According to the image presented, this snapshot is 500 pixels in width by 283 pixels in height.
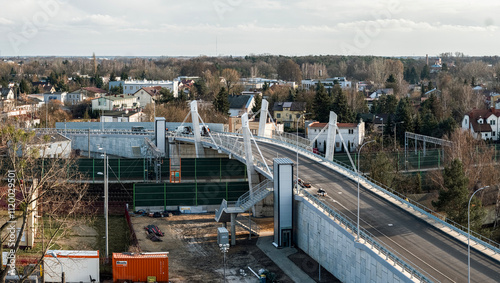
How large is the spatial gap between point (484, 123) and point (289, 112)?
2715 centimetres

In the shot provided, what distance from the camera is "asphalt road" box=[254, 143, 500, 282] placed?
2497cm

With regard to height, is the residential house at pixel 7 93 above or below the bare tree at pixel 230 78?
below

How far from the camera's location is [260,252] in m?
34.9

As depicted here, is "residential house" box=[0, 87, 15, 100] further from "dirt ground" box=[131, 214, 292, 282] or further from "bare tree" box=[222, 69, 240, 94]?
"dirt ground" box=[131, 214, 292, 282]

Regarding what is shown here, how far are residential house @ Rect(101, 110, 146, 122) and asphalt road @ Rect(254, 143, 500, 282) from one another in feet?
144

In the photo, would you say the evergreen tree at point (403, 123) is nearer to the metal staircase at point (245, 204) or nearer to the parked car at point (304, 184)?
the parked car at point (304, 184)

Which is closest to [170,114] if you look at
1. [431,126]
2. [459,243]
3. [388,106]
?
[388,106]

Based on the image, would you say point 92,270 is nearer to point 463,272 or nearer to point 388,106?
point 463,272

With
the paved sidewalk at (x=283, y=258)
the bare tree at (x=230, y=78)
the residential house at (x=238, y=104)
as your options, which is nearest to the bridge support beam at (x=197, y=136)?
the paved sidewalk at (x=283, y=258)

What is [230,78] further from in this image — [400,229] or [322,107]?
[400,229]

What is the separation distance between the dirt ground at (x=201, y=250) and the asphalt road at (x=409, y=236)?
15.9 ft

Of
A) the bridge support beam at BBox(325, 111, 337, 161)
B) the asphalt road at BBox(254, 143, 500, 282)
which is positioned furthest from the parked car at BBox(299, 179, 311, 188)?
the bridge support beam at BBox(325, 111, 337, 161)

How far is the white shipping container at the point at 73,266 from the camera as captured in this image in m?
29.9

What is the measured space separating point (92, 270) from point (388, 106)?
6130 cm
